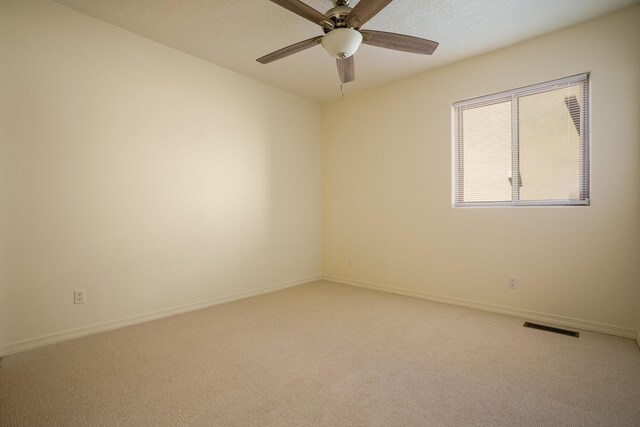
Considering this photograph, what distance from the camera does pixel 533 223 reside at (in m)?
2.99

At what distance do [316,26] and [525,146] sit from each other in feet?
7.44

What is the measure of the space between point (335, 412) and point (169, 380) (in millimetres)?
1018

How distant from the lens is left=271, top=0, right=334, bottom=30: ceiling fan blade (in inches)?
70.6

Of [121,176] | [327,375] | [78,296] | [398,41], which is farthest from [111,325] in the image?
[398,41]

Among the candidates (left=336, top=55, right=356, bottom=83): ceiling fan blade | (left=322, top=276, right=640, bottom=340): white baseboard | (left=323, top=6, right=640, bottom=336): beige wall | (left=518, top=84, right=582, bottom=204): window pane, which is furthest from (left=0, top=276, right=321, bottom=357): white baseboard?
(left=518, top=84, right=582, bottom=204): window pane

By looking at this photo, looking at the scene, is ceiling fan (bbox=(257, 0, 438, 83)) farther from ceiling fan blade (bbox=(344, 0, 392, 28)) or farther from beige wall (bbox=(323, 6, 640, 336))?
beige wall (bbox=(323, 6, 640, 336))

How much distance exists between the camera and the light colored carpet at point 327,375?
5.20ft

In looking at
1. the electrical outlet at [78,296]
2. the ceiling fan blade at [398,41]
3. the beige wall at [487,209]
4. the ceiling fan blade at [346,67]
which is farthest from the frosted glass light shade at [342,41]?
the electrical outlet at [78,296]

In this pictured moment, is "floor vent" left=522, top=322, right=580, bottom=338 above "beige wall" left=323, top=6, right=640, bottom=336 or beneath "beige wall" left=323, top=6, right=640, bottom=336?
beneath

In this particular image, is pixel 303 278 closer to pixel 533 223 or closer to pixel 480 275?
pixel 480 275

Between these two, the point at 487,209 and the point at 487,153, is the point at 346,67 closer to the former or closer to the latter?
the point at 487,153

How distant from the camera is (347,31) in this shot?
2.01 metres

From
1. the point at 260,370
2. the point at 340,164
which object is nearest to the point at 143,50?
the point at 340,164

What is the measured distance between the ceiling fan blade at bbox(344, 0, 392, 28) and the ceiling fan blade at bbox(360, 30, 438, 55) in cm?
12
